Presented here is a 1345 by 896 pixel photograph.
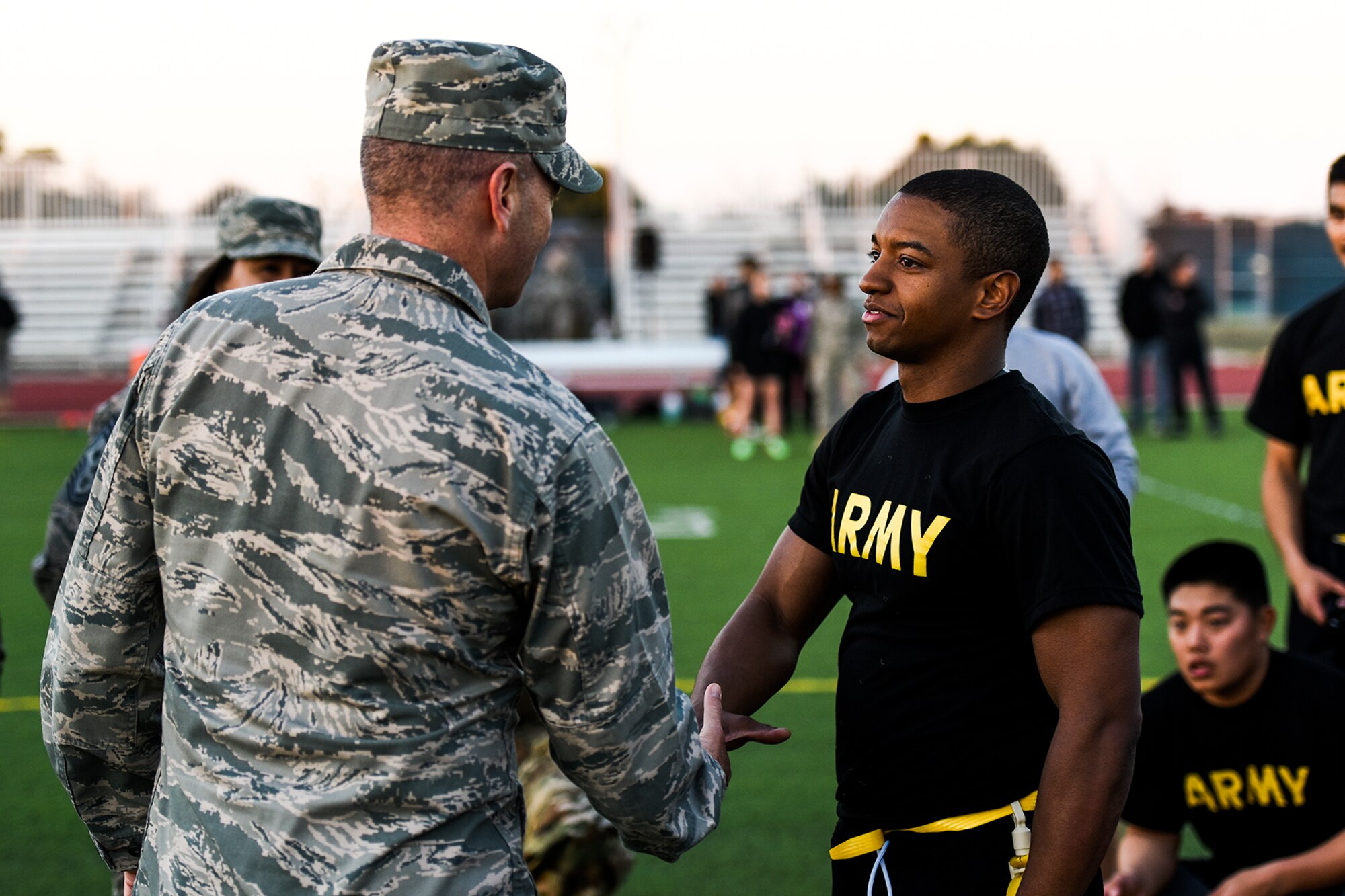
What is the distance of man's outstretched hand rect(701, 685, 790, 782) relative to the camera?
2246 mm

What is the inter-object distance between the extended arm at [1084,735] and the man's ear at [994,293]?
55 centimetres

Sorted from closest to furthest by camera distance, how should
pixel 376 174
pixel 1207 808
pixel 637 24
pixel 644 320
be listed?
pixel 376 174, pixel 1207 808, pixel 644 320, pixel 637 24

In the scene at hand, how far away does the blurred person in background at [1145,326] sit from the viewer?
1941 cm

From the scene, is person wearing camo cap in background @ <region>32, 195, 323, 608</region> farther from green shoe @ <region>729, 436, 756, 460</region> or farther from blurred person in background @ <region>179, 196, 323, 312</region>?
green shoe @ <region>729, 436, 756, 460</region>

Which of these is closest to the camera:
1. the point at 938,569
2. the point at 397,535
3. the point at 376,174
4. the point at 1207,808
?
the point at 397,535

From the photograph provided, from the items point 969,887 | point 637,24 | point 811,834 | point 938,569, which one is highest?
point 637,24

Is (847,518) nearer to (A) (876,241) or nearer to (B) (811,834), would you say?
(A) (876,241)

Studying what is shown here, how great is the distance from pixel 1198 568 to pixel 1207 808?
0.64 meters

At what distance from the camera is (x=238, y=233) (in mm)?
4254

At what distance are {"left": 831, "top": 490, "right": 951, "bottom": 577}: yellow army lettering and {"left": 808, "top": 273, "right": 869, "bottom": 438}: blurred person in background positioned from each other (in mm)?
15737

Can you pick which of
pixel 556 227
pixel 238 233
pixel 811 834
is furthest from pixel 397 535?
pixel 556 227

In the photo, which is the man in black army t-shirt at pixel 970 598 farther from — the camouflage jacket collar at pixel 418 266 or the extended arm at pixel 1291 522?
the extended arm at pixel 1291 522

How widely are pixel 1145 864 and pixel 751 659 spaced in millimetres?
1807

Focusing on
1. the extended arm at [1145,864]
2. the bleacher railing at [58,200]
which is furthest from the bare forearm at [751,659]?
the bleacher railing at [58,200]
